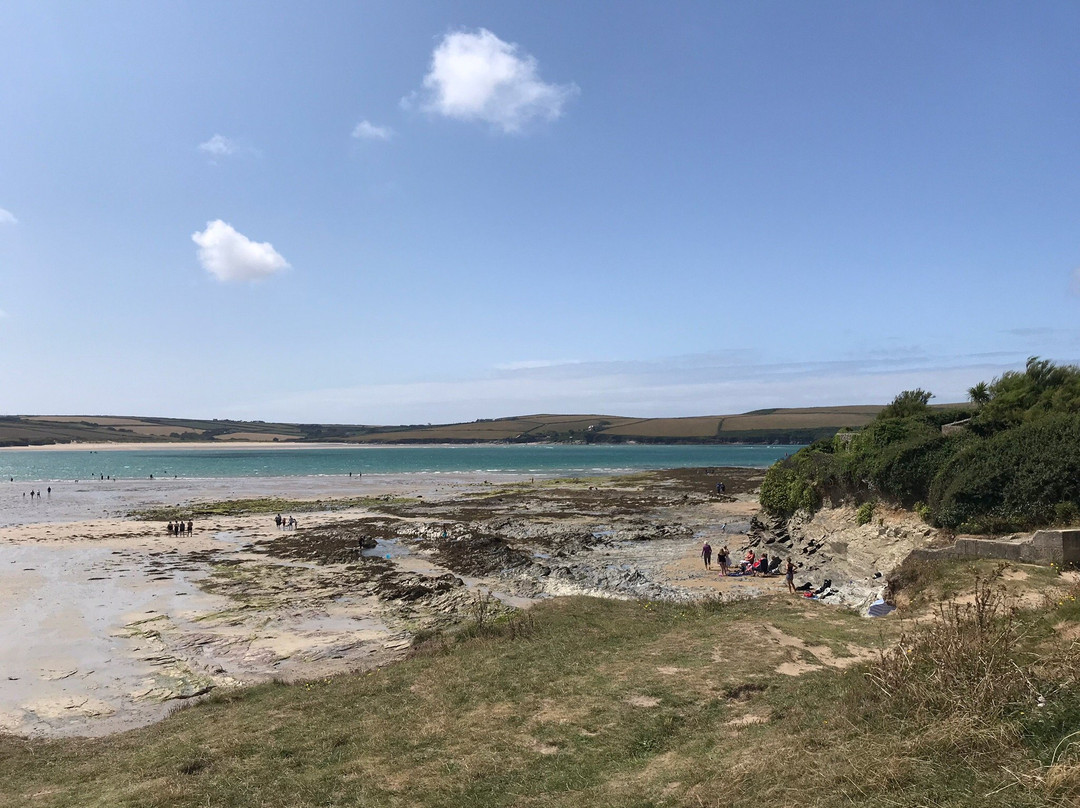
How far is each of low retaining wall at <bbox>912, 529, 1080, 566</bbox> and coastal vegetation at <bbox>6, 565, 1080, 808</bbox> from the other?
10.9 feet

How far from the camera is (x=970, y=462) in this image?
2158cm

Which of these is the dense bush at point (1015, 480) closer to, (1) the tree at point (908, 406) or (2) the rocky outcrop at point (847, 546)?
(2) the rocky outcrop at point (847, 546)

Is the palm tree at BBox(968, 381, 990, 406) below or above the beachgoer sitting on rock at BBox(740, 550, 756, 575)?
above

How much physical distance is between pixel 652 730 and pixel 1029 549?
1369cm

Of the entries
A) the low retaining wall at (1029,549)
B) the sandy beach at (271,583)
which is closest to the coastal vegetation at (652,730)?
the low retaining wall at (1029,549)

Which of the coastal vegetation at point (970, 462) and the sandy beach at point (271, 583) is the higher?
the coastal vegetation at point (970, 462)

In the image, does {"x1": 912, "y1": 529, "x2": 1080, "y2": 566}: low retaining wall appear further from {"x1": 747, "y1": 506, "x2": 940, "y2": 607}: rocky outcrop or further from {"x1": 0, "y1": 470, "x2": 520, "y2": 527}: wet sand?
{"x1": 0, "y1": 470, "x2": 520, "y2": 527}: wet sand

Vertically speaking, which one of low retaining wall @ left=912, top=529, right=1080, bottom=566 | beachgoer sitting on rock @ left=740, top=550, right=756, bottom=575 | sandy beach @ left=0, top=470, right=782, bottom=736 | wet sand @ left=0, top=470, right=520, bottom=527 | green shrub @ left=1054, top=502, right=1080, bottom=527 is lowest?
wet sand @ left=0, top=470, right=520, bottom=527

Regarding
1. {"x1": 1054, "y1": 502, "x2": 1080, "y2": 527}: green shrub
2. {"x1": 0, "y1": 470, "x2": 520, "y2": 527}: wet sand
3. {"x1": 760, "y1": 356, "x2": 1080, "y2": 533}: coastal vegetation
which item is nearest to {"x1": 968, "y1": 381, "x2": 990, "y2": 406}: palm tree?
{"x1": 760, "y1": 356, "x2": 1080, "y2": 533}: coastal vegetation

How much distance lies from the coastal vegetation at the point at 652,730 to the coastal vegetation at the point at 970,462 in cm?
675

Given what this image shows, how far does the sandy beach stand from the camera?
54.1 feet

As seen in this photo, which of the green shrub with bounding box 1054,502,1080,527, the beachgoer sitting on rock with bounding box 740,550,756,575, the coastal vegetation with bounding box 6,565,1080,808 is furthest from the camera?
the beachgoer sitting on rock with bounding box 740,550,756,575

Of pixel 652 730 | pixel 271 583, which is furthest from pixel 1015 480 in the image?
pixel 271 583

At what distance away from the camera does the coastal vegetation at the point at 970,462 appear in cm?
1873
